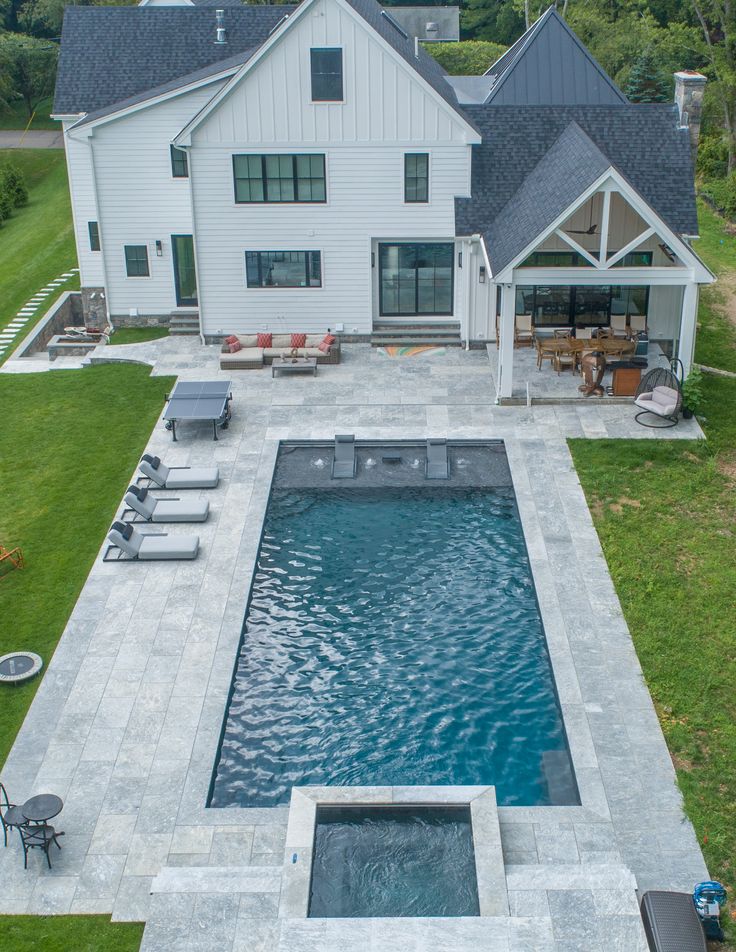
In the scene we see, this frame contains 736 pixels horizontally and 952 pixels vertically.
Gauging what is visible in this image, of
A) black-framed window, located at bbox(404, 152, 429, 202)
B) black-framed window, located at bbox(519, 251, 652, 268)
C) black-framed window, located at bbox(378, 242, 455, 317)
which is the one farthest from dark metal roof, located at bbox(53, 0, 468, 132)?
black-framed window, located at bbox(519, 251, 652, 268)

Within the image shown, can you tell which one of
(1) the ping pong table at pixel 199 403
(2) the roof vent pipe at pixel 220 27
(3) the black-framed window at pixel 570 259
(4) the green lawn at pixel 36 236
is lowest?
(1) the ping pong table at pixel 199 403

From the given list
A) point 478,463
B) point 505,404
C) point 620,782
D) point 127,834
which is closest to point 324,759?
point 127,834

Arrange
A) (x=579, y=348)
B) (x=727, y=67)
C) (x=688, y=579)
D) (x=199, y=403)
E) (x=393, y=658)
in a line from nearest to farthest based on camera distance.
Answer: (x=393, y=658), (x=688, y=579), (x=199, y=403), (x=579, y=348), (x=727, y=67)

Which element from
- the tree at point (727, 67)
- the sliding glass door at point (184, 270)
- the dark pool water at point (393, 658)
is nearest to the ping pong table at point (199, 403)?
the dark pool water at point (393, 658)

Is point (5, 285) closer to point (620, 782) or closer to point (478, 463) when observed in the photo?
point (478, 463)

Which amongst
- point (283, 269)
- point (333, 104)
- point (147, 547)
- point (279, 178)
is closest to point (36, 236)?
point (283, 269)

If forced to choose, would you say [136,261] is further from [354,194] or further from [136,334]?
[354,194]

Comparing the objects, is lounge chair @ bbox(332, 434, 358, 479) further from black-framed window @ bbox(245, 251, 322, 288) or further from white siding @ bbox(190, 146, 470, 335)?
black-framed window @ bbox(245, 251, 322, 288)

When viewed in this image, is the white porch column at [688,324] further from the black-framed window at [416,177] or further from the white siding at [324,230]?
the black-framed window at [416,177]
